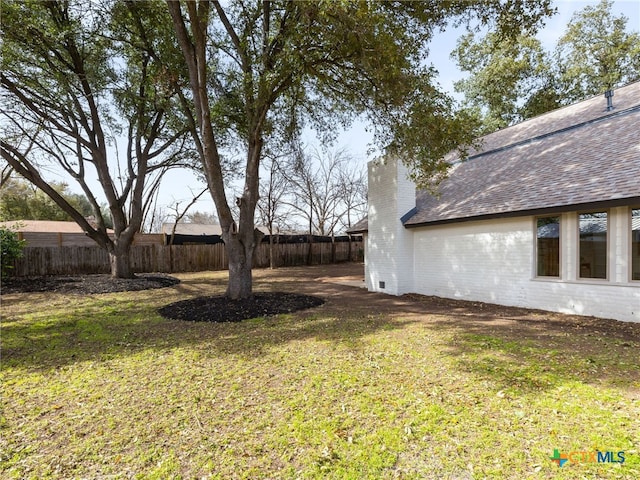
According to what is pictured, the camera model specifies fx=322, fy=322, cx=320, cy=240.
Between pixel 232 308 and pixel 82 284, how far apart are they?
803 cm

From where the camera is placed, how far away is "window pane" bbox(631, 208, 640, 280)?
604cm

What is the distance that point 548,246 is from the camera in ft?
24.1

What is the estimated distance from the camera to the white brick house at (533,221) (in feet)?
20.7

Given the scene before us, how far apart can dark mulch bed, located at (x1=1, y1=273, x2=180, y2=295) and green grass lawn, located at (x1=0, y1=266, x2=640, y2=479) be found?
540cm

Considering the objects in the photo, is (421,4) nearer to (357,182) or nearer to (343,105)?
(343,105)

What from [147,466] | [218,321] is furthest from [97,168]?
[147,466]

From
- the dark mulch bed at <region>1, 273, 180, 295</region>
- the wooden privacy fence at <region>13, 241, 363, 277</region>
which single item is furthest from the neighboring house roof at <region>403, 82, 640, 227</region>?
the wooden privacy fence at <region>13, 241, 363, 277</region>

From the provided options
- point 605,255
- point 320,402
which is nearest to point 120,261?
point 320,402

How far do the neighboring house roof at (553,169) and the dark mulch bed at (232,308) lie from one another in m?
4.51

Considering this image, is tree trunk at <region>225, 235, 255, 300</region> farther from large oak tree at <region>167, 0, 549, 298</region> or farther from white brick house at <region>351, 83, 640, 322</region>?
white brick house at <region>351, 83, 640, 322</region>

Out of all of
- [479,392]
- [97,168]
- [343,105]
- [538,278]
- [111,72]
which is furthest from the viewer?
[97,168]

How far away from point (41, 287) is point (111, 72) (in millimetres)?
7999

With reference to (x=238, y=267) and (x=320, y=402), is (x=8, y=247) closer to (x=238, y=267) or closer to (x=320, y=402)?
(x=238, y=267)

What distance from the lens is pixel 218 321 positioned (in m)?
6.87
